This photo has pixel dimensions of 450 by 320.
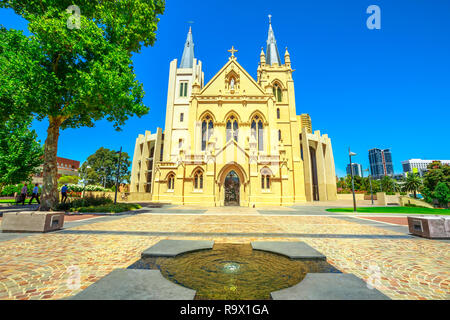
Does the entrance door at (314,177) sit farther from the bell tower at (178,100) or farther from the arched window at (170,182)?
the arched window at (170,182)

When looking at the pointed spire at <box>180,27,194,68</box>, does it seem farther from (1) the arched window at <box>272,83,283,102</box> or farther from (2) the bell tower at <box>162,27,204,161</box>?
(1) the arched window at <box>272,83,283,102</box>

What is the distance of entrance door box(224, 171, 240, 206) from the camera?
24.4 metres

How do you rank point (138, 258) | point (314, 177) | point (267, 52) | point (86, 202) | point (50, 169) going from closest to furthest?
1. point (138, 258)
2. point (50, 169)
3. point (86, 202)
4. point (267, 52)
5. point (314, 177)

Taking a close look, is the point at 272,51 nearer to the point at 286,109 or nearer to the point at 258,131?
the point at 286,109

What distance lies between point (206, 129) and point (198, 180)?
Result: 299 inches

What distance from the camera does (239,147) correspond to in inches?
940

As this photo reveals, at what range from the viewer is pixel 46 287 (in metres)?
2.77

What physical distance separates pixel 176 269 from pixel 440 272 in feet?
16.0

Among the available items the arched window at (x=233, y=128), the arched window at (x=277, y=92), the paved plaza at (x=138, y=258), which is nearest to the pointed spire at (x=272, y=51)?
the arched window at (x=277, y=92)

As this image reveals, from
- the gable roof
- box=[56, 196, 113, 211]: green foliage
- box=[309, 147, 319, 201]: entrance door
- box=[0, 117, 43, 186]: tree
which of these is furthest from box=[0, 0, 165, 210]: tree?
box=[309, 147, 319, 201]: entrance door

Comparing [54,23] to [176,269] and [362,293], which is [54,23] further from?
→ [362,293]

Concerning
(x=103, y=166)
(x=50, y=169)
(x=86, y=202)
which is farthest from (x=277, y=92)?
(x=103, y=166)

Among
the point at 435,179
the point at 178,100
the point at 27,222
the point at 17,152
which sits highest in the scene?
the point at 178,100

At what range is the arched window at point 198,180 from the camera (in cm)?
2390
